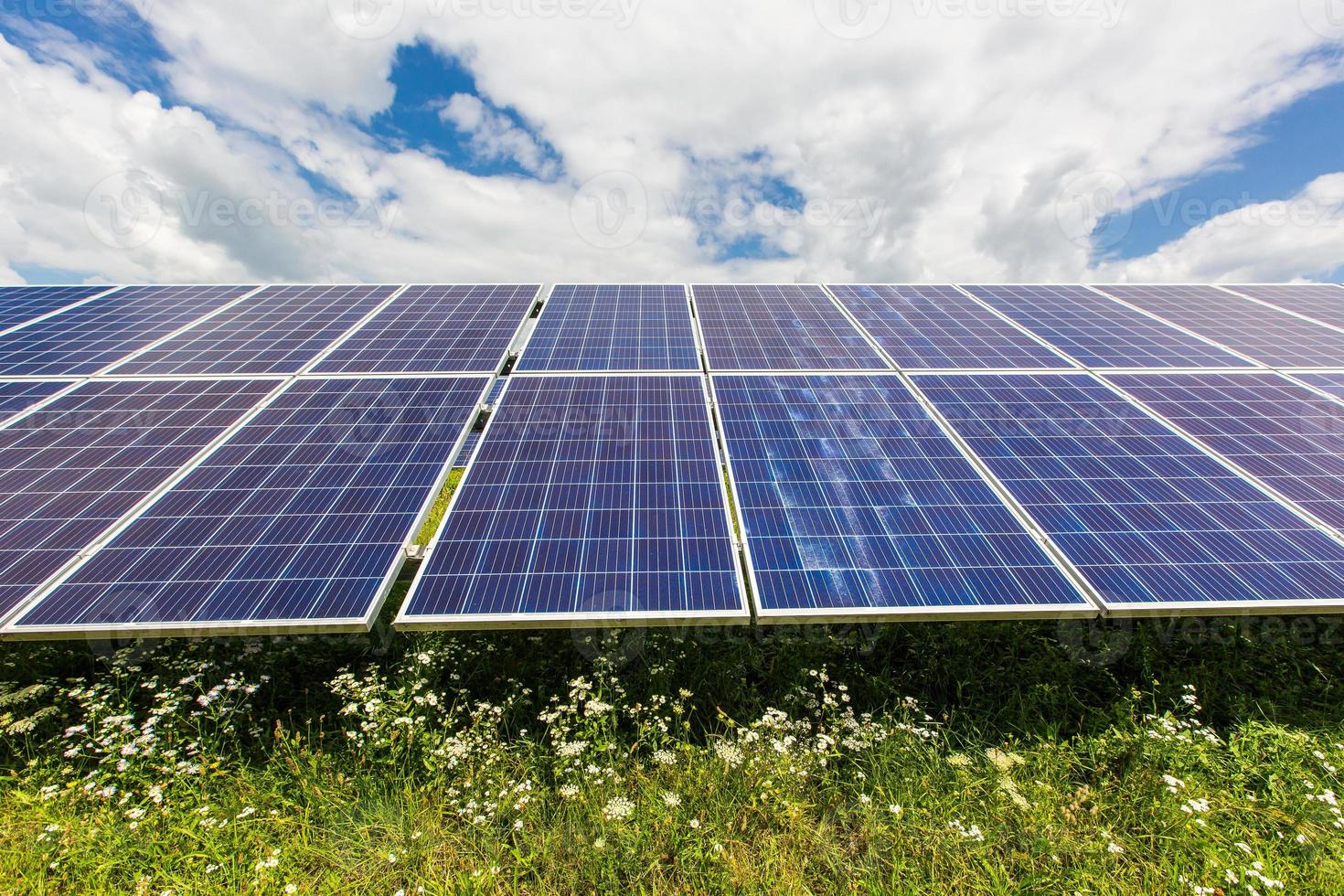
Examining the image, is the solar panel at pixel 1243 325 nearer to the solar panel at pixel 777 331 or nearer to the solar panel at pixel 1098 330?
the solar panel at pixel 1098 330

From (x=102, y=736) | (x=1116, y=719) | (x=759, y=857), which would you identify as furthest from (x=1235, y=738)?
(x=102, y=736)

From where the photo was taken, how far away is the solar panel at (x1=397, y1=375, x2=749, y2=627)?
6391 mm

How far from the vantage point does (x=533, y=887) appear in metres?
5.09

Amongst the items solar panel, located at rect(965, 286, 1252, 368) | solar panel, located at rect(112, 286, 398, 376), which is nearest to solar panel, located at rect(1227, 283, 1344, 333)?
solar panel, located at rect(965, 286, 1252, 368)

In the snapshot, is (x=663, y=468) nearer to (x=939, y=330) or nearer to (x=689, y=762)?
(x=689, y=762)

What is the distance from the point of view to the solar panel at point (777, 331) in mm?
11859

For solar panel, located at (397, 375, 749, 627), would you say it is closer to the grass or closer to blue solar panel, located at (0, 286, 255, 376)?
the grass

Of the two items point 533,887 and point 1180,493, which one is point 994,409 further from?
point 533,887

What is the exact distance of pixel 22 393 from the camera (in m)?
10.8

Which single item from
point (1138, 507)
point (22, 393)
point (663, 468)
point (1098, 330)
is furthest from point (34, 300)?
point (1098, 330)

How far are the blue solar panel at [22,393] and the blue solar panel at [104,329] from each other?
0.53 m

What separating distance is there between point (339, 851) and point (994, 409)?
12578 millimetres

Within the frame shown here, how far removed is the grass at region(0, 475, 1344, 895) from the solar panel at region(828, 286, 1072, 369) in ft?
20.5

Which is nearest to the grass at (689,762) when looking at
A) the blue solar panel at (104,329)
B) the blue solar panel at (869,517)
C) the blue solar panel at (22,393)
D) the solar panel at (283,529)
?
the solar panel at (283,529)
